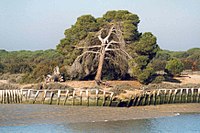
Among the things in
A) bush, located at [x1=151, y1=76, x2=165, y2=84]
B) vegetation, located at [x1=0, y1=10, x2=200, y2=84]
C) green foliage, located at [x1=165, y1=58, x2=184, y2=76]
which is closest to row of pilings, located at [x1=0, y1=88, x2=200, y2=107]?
vegetation, located at [x1=0, y1=10, x2=200, y2=84]

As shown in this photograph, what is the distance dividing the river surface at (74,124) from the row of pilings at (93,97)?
290 centimetres

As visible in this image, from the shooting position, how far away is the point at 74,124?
80.0ft

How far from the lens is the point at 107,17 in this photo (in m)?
45.2

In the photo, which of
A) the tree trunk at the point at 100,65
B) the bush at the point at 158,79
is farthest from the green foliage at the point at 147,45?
the tree trunk at the point at 100,65

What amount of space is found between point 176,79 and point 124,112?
63.6 ft

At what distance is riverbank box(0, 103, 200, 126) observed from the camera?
25.8 m

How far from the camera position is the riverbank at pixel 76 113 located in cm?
2575

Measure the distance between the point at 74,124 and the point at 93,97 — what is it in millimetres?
7556

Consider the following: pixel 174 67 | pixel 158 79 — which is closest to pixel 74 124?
pixel 158 79

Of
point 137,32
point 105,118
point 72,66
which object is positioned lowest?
point 105,118

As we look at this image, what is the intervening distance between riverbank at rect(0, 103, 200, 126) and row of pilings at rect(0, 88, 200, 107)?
2.87ft

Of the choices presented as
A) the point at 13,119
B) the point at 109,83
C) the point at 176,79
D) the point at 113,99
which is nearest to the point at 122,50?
the point at 109,83

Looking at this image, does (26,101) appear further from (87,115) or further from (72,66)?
(72,66)

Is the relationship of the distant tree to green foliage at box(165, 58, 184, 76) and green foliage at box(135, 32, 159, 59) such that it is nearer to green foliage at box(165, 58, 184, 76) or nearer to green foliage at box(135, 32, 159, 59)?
green foliage at box(135, 32, 159, 59)
